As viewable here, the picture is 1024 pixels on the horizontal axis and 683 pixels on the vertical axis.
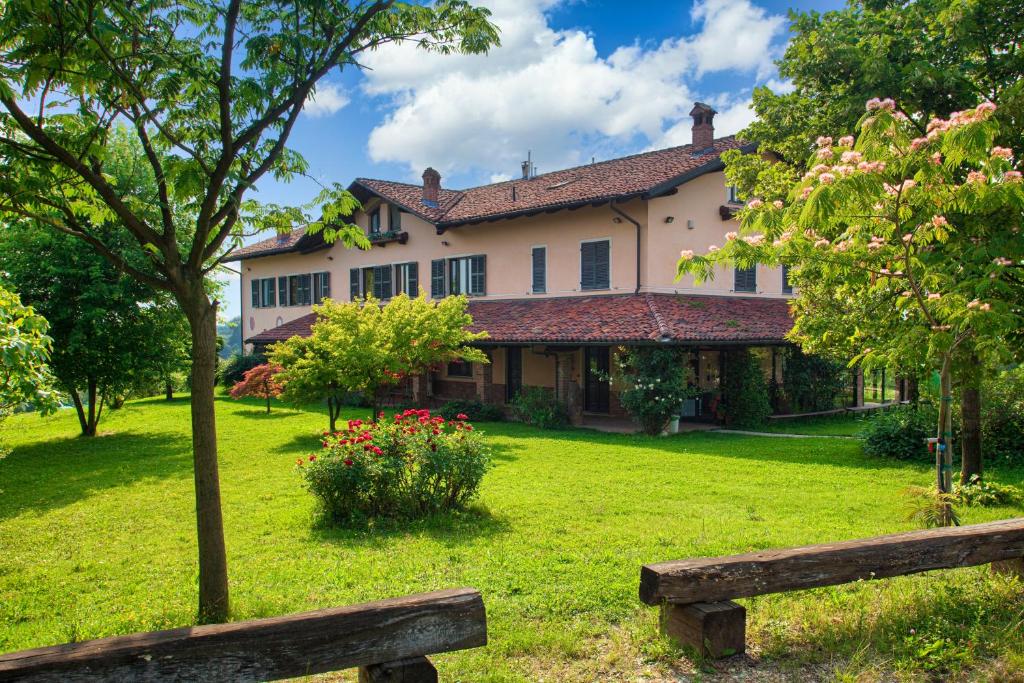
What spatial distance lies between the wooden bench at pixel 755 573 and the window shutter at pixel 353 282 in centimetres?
2496

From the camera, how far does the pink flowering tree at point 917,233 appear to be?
19.2ft

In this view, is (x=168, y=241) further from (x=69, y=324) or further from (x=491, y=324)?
(x=491, y=324)

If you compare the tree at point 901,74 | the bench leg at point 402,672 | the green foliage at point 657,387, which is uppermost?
the tree at point 901,74

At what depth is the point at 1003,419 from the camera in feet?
41.6

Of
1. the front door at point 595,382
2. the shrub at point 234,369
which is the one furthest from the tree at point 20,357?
the shrub at point 234,369

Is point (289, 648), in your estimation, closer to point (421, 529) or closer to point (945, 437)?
point (421, 529)

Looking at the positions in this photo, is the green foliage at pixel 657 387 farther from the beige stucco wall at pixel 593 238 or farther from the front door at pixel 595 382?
the front door at pixel 595 382

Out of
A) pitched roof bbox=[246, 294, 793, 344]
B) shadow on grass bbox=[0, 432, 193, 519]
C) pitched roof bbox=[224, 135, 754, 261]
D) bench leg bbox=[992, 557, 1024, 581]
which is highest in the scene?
pitched roof bbox=[224, 135, 754, 261]

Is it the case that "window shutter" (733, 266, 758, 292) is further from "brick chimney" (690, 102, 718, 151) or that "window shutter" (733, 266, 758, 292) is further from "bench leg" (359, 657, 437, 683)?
"bench leg" (359, 657, 437, 683)

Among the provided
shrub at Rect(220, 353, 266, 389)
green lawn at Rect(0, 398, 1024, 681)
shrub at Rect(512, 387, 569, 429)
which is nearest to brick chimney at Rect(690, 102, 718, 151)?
shrub at Rect(512, 387, 569, 429)

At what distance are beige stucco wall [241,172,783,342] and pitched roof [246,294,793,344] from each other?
20.3 inches

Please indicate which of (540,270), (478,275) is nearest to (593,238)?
(540,270)

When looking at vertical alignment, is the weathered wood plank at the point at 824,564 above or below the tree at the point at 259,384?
below

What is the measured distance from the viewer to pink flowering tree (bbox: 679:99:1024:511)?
5.87 m
